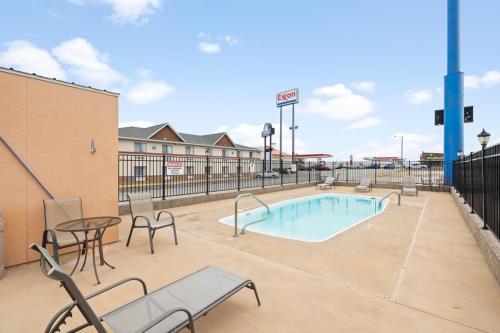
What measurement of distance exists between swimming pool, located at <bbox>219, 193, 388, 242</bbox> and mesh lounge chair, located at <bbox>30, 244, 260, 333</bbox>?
10.8 feet

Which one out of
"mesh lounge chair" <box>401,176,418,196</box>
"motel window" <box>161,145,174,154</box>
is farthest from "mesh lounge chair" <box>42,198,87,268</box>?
"motel window" <box>161,145,174,154</box>

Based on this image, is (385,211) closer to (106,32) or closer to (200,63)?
(106,32)

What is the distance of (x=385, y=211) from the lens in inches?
349

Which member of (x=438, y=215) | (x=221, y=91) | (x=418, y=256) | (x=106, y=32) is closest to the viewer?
(x=418, y=256)

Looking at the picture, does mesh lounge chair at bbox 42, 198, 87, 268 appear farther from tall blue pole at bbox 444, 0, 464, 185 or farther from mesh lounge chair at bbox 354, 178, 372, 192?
tall blue pole at bbox 444, 0, 464, 185

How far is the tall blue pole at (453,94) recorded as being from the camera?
14594 mm

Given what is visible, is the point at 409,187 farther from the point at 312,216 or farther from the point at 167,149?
the point at 167,149

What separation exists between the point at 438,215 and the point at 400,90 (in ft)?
50.4

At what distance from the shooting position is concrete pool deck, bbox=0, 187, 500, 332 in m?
Answer: 2.60

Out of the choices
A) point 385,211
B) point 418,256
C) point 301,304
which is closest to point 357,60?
point 385,211

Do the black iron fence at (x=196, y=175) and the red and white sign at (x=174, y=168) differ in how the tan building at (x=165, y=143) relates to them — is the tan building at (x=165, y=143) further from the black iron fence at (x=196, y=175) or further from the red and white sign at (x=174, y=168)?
the red and white sign at (x=174, y=168)

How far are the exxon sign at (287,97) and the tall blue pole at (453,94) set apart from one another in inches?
934

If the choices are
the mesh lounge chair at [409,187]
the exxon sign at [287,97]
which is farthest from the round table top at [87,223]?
the exxon sign at [287,97]

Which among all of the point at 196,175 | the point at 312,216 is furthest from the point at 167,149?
the point at 312,216
